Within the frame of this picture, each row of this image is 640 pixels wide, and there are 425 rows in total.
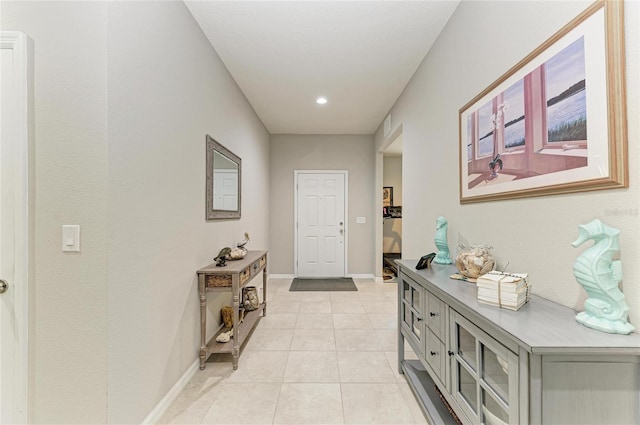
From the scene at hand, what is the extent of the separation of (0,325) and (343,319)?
272cm

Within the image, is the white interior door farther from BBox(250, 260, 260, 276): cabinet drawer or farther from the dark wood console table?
BBox(250, 260, 260, 276): cabinet drawer

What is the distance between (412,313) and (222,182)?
2076 mm

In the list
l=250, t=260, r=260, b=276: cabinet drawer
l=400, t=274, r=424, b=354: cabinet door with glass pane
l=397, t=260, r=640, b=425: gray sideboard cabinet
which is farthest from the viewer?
l=250, t=260, r=260, b=276: cabinet drawer

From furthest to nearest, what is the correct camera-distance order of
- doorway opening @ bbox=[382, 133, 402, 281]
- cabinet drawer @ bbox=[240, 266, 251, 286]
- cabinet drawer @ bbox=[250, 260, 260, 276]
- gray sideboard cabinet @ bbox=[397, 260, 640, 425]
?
doorway opening @ bbox=[382, 133, 402, 281], cabinet drawer @ bbox=[250, 260, 260, 276], cabinet drawer @ bbox=[240, 266, 251, 286], gray sideboard cabinet @ bbox=[397, 260, 640, 425]

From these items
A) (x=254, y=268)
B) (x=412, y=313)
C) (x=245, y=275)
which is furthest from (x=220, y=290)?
(x=412, y=313)

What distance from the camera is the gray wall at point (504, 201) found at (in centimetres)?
90

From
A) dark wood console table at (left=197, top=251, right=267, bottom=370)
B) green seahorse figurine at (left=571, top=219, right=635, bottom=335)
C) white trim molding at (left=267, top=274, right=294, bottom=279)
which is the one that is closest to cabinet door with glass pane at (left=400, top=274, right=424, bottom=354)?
green seahorse figurine at (left=571, top=219, right=635, bottom=335)

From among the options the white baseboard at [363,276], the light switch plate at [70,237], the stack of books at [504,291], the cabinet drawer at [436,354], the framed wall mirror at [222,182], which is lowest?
the white baseboard at [363,276]

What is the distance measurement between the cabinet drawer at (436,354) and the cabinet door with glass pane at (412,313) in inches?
4.0

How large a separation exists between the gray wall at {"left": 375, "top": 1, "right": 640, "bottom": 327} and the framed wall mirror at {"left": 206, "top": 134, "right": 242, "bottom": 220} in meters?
1.97

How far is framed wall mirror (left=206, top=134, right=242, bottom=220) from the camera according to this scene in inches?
96.2

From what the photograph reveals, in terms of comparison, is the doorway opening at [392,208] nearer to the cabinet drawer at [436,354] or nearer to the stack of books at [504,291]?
the cabinet drawer at [436,354]

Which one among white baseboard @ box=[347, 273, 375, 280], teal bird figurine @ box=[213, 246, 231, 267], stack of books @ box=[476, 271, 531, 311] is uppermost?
stack of books @ box=[476, 271, 531, 311]

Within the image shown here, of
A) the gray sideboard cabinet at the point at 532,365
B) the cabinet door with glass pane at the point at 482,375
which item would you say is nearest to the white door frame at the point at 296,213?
the gray sideboard cabinet at the point at 532,365
